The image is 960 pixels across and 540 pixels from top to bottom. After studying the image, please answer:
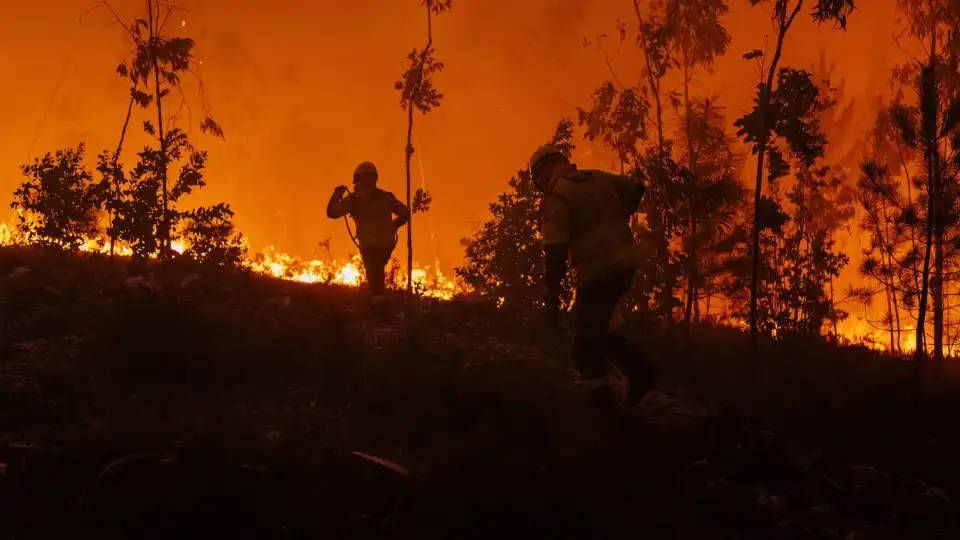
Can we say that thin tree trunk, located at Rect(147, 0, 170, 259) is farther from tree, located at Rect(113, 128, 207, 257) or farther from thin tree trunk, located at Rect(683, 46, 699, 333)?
thin tree trunk, located at Rect(683, 46, 699, 333)

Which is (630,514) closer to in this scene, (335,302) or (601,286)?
(601,286)

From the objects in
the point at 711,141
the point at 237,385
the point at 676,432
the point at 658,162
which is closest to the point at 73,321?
the point at 237,385

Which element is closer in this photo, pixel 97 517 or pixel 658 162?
pixel 97 517

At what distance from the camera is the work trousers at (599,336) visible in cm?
626

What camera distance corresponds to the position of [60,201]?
1178 centimetres

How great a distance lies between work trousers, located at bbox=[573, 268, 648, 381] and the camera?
6262 mm

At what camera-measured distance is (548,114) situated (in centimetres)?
19825

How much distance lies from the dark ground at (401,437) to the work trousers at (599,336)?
0.43 meters

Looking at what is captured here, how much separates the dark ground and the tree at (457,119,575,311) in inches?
106

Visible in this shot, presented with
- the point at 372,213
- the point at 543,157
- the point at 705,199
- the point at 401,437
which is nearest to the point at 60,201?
the point at 372,213

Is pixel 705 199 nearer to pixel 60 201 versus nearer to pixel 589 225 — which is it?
pixel 589 225

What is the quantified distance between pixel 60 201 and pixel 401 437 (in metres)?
9.00

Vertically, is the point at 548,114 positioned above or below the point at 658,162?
above

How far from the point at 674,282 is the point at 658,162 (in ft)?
6.19
